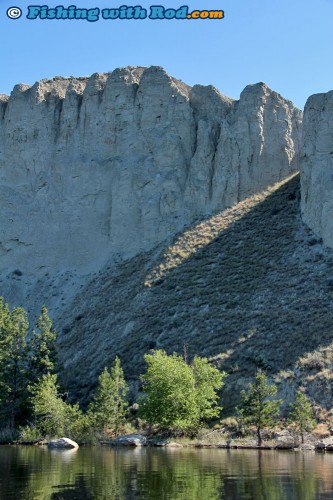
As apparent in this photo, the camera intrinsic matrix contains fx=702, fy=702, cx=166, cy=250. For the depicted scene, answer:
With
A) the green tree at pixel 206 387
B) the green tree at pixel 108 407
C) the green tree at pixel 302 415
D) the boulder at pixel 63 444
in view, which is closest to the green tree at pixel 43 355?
the green tree at pixel 108 407

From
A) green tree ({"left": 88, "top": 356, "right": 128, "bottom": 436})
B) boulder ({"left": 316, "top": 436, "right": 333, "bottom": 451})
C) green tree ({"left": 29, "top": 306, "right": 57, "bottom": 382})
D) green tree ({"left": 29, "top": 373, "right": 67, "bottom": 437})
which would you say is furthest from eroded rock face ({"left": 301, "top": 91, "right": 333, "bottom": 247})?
green tree ({"left": 29, "top": 373, "right": 67, "bottom": 437})

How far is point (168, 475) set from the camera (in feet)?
73.7

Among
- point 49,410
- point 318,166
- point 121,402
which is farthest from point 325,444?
point 318,166

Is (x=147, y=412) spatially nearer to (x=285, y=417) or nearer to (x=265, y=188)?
(x=285, y=417)

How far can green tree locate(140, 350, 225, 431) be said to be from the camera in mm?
37938

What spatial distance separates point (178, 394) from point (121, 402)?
4.66 metres

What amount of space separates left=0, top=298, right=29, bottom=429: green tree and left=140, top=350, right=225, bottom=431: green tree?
9.98 meters

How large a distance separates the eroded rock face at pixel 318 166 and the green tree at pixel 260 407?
60.1 ft

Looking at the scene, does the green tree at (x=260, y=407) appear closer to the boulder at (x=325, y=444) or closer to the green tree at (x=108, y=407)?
the boulder at (x=325, y=444)

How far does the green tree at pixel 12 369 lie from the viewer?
45.0 m

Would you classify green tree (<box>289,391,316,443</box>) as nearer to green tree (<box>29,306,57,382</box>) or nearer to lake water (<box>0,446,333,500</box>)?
lake water (<box>0,446,333,500</box>)

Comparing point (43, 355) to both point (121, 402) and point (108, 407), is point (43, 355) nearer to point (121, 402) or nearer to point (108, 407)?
point (121, 402)

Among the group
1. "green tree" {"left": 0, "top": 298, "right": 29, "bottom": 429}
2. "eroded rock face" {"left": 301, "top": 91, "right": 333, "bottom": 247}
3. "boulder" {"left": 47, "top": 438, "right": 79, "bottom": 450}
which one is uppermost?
"eroded rock face" {"left": 301, "top": 91, "right": 333, "bottom": 247}

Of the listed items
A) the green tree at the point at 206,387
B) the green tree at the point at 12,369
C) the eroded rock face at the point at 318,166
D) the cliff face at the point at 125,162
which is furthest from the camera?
the cliff face at the point at 125,162
